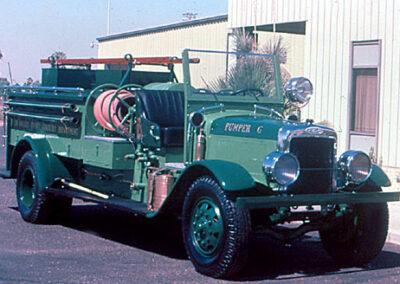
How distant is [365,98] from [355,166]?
28.0 feet

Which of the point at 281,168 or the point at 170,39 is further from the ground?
the point at 170,39

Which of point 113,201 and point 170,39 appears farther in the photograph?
point 170,39

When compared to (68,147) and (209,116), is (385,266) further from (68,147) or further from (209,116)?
(68,147)

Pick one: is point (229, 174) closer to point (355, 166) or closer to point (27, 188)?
point (355, 166)

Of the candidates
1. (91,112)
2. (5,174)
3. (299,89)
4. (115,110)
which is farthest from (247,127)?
(5,174)

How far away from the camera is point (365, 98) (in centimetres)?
1633

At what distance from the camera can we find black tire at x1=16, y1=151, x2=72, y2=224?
1032 centimetres

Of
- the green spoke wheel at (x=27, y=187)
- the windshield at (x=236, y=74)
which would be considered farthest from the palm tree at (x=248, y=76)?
the green spoke wheel at (x=27, y=187)

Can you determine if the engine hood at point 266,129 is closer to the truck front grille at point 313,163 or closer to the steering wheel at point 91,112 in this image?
the truck front grille at point 313,163

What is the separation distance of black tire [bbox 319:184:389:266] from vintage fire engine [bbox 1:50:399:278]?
0.4 inches

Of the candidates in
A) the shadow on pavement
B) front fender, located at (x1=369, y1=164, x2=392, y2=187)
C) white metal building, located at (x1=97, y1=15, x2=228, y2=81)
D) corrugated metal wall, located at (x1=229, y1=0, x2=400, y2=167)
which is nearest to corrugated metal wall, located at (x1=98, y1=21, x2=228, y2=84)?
white metal building, located at (x1=97, y1=15, x2=228, y2=81)

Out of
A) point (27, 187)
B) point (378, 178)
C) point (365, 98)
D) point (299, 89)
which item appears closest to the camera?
point (378, 178)

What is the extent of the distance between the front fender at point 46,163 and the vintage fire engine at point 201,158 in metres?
0.01

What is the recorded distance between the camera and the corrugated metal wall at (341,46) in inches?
607
